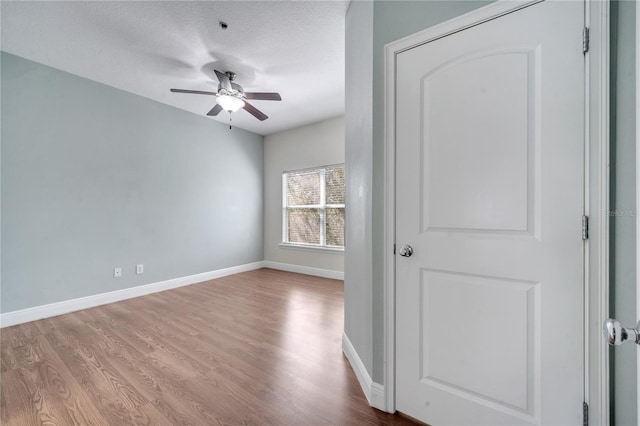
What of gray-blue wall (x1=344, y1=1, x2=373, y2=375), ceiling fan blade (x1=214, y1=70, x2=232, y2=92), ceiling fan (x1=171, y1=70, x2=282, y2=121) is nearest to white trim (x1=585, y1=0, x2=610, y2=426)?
gray-blue wall (x1=344, y1=1, x2=373, y2=375)

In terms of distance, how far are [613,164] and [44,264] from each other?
469 cm

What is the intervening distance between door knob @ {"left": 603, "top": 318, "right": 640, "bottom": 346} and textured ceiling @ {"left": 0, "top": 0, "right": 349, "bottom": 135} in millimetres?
2532

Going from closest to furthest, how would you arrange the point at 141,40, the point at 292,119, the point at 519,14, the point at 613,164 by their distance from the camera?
1. the point at 613,164
2. the point at 519,14
3. the point at 141,40
4. the point at 292,119

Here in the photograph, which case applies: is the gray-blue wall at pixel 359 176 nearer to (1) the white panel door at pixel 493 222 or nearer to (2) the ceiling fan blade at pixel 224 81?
(1) the white panel door at pixel 493 222

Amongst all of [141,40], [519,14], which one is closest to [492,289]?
[519,14]

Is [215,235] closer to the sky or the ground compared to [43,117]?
closer to the ground

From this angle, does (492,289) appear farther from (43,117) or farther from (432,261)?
(43,117)

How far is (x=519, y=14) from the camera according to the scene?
119cm

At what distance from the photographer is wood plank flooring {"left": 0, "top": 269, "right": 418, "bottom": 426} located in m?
1.53

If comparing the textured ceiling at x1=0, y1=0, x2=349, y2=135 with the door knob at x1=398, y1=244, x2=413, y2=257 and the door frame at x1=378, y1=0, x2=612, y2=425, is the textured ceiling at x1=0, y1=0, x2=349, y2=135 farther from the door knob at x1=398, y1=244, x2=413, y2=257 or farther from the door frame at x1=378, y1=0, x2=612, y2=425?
the door knob at x1=398, y1=244, x2=413, y2=257

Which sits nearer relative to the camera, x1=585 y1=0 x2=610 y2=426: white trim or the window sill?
x1=585 y1=0 x2=610 y2=426: white trim

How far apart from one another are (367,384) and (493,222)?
3.95 ft

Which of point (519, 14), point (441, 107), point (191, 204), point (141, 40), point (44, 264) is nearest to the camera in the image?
point (519, 14)

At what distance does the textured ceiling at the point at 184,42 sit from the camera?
2.22 metres
